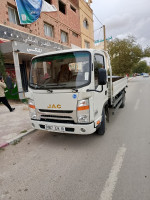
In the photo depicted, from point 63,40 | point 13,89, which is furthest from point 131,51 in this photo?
point 13,89

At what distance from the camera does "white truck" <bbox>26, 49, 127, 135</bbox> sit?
302 cm

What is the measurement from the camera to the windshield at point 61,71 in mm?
3113

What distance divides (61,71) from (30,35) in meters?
9.05

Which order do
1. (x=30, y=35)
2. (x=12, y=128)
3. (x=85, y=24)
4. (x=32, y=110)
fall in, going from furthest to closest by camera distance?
1. (x=85, y=24)
2. (x=30, y=35)
3. (x=12, y=128)
4. (x=32, y=110)

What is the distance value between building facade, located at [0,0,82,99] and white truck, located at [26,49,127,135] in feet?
17.9

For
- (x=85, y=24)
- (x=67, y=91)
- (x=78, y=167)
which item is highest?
(x=85, y=24)

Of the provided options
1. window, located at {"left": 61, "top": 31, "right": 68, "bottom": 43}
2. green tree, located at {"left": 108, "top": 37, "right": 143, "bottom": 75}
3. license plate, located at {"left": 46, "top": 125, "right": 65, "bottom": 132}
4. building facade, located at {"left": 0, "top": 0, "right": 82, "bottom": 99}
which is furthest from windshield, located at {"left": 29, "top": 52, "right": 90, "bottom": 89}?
green tree, located at {"left": 108, "top": 37, "right": 143, "bottom": 75}

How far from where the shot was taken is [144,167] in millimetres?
2570

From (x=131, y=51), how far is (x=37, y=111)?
29.8m

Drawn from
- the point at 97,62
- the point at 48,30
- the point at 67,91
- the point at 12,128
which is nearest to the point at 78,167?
the point at 67,91

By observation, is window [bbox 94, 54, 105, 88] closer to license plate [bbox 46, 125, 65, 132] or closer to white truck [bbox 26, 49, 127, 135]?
white truck [bbox 26, 49, 127, 135]

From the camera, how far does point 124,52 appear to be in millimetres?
28250

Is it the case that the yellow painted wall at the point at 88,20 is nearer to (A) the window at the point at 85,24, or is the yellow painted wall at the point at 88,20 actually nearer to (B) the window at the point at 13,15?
(A) the window at the point at 85,24

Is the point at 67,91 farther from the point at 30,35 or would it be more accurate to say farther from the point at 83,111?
the point at 30,35
